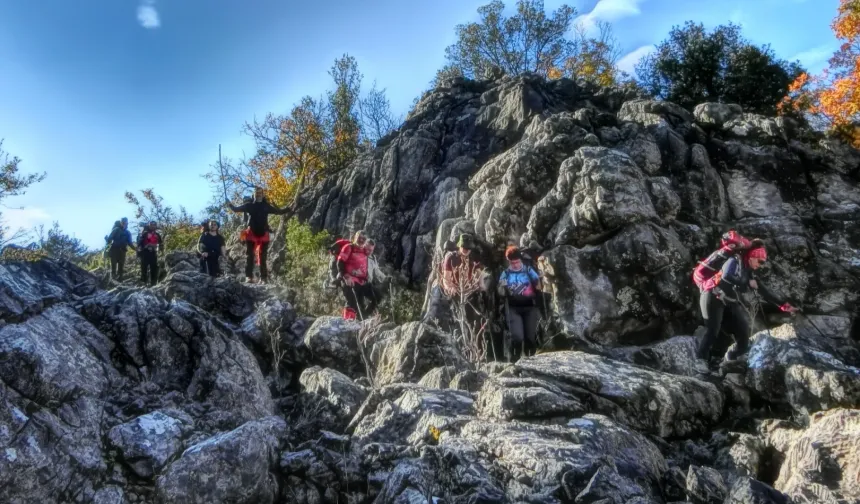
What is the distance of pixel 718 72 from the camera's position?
1006 inches

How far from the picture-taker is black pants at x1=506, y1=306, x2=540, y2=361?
1041cm

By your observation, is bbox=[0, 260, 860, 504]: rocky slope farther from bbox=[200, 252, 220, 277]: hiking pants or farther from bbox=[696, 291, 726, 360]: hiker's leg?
bbox=[200, 252, 220, 277]: hiking pants

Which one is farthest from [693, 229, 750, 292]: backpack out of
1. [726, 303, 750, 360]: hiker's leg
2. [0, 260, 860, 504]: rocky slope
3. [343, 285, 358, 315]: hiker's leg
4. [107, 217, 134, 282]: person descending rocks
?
[107, 217, 134, 282]: person descending rocks

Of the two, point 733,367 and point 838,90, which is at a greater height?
point 838,90

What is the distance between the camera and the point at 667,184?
1367 cm

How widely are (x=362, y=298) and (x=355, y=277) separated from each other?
24.2 inches

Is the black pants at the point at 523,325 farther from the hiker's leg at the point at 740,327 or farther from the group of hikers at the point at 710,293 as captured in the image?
the hiker's leg at the point at 740,327

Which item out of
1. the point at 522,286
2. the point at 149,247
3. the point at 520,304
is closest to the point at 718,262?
the point at 522,286

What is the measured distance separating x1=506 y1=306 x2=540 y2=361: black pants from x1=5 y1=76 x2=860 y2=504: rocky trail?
5.31 ft

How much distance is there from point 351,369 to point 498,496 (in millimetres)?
6735

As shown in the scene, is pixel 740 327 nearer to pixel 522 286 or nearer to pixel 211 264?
pixel 522 286

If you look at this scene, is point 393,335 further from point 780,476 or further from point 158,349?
point 780,476

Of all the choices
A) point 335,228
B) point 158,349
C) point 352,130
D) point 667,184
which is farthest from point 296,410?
point 352,130

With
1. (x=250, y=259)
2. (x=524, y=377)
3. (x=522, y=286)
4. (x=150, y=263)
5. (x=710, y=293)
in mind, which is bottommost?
(x=524, y=377)
